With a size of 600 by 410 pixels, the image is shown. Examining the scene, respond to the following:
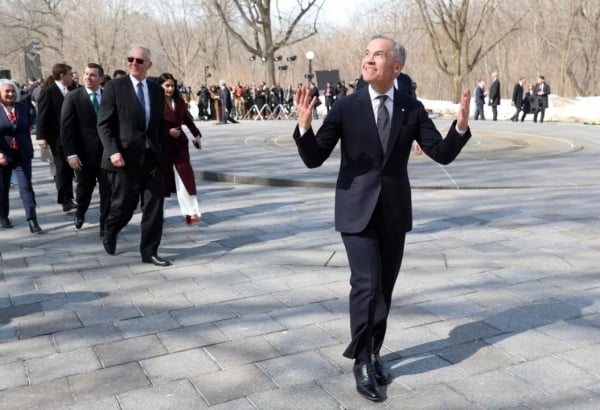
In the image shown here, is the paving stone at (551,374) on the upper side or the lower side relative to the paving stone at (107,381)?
lower

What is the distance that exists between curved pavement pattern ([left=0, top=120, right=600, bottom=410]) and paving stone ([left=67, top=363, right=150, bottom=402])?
0.04 ft

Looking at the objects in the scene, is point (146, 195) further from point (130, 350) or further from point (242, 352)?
point (242, 352)

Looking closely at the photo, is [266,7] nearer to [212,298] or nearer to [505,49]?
[505,49]

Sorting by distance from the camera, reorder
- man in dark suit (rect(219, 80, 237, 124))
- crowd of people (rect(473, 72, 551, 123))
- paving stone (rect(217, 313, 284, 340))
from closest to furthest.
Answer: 1. paving stone (rect(217, 313, 284, 340))
2. crowd of people (rect(473, 72, 551, 123))
3. man in dark suit (rect(219, 80, 237, 124))

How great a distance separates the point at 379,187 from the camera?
351 cm

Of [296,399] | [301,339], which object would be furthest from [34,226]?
[296,399]

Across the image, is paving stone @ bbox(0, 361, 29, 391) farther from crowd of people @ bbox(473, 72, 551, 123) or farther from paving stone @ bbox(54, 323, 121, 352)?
crowd of people @ bbox(473, 72, 551, 123)

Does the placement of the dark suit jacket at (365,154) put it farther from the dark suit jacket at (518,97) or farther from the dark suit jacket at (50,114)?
the dark suit jacket at (518,97)

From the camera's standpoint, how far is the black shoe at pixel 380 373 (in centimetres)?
362

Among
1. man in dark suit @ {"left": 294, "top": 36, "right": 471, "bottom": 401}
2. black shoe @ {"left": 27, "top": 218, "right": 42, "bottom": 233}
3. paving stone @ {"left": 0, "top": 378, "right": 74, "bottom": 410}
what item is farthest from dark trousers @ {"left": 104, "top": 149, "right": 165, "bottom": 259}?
man in dark suit @ {"left": 294, "top": 36, "right": 471, "bottom": 401}

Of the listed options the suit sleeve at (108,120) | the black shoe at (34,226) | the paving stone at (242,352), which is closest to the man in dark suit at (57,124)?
the black shoe at (34,226)

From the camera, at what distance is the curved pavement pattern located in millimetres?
3584

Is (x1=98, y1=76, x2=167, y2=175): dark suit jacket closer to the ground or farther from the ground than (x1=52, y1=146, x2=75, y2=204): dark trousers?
farther from the ground

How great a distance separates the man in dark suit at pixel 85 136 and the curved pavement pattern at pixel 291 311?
0.51 metres
